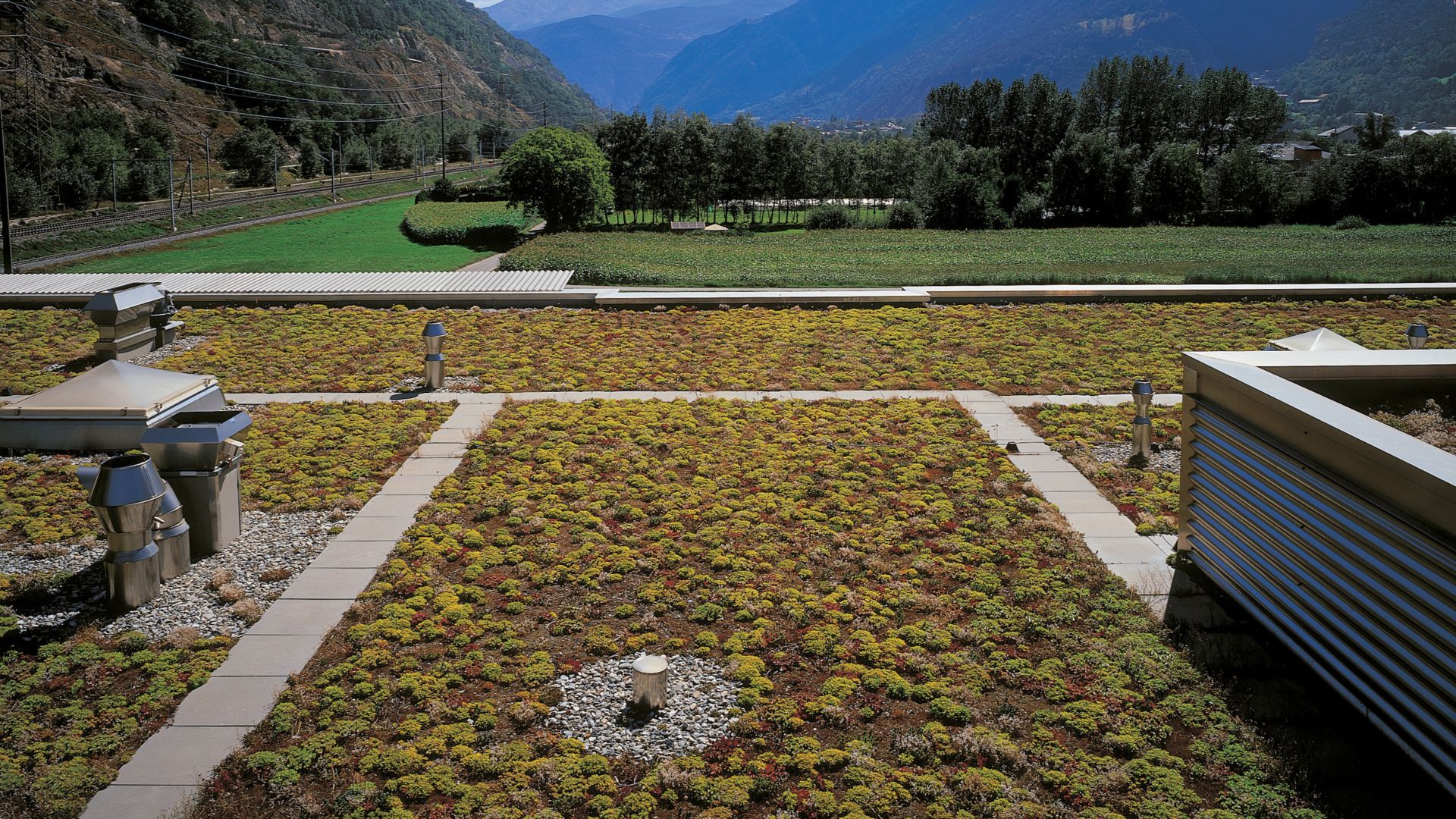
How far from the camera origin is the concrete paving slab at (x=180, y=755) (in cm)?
514

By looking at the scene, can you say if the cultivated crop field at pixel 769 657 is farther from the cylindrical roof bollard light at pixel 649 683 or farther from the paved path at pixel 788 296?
the paved path at pixel 788 296

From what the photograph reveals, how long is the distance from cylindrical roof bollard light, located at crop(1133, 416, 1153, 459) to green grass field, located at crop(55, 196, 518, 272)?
19.6m

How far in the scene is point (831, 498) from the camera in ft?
29.2

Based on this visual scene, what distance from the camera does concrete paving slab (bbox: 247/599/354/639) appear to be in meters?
6.66

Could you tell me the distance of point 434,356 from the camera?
12594mm

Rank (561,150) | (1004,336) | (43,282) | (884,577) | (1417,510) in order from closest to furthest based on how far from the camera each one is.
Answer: (1417,510)
(884,577)
(1004,336)
(43,282)
(561,150)

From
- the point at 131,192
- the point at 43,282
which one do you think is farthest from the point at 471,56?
the point at 43,282

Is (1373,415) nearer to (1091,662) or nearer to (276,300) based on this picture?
(1091,662)

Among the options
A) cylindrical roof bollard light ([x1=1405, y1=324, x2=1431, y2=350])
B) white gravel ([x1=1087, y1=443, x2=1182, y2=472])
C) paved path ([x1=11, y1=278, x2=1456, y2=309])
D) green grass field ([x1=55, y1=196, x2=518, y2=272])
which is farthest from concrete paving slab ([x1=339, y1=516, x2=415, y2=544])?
green grass field ([x1=55, y1=196, x2=518, y2=272])

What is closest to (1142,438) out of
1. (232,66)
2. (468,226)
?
(468,226)

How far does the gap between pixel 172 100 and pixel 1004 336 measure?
81.7 meters

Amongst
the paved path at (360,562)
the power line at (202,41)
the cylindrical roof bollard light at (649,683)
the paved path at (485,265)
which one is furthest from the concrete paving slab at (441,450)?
the power line at (202,41)

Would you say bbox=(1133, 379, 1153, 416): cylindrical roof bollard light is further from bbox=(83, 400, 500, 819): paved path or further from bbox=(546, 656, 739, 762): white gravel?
bbox=(83, 400, 500, 819): paved path

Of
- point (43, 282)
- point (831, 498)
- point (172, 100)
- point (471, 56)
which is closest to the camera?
point (831, 498)
